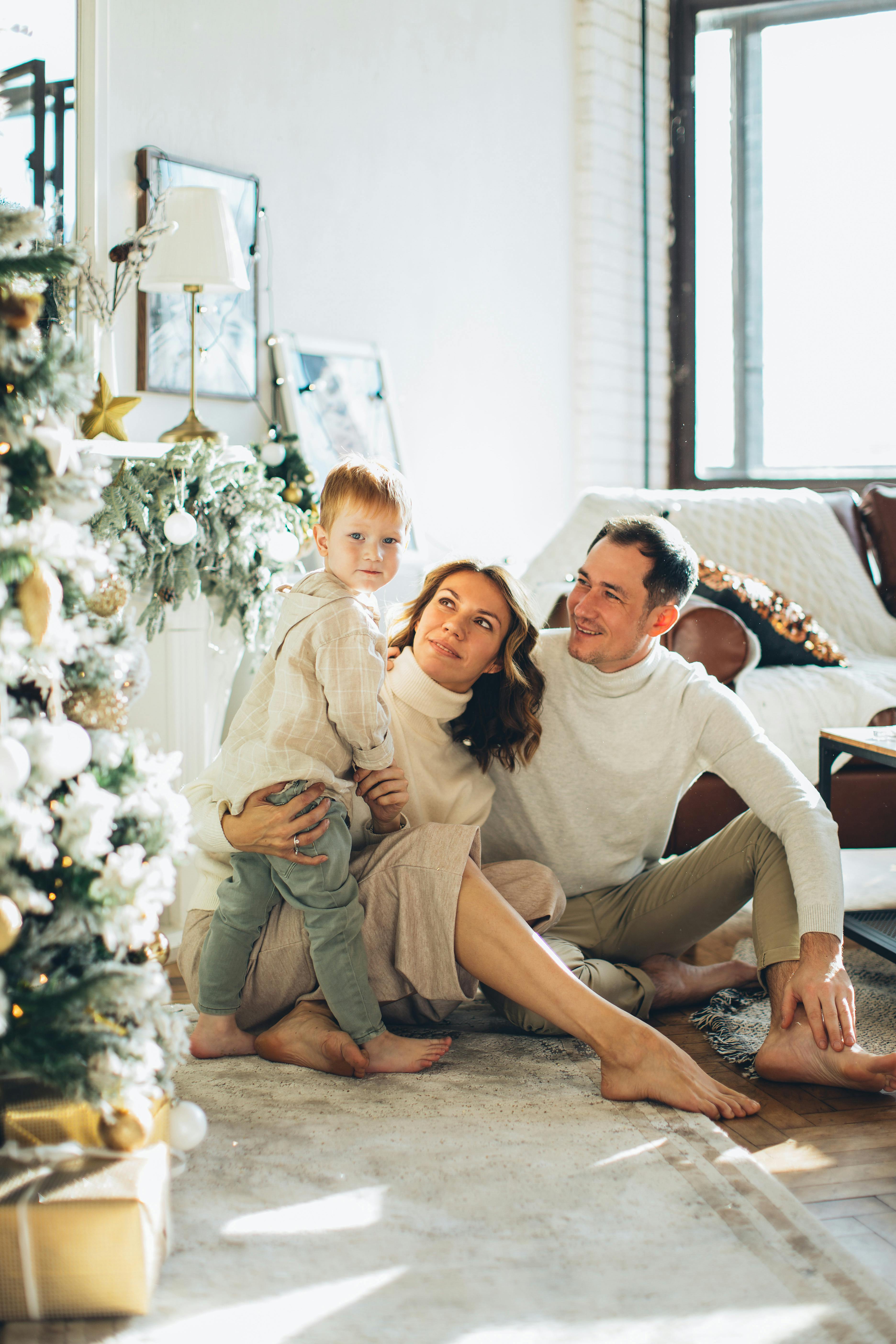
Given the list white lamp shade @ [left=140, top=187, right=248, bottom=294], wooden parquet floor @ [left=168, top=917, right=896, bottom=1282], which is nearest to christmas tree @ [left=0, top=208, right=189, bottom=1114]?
wooden parquet floor @ [left=168, top=917, right=896, bottom=1282]

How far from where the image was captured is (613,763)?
6.78 ft

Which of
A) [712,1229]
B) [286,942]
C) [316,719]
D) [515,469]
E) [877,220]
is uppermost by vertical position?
[877,220]

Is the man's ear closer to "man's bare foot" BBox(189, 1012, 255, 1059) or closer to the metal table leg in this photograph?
the metal table leg

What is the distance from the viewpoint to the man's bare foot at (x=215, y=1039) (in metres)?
1.82

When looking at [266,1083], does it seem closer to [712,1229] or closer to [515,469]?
[712,1229]

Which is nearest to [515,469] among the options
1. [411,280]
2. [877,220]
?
[411,280]

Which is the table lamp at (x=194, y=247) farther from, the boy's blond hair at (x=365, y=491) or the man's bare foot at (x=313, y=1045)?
the man's bare foot at (x=313, y=1045)

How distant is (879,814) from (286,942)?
1.59 metres

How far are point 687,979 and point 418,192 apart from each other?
121 inches

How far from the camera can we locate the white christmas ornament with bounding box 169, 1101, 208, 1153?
126 cm

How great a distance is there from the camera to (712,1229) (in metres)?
1.32

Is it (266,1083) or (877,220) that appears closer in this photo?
(266,1083)

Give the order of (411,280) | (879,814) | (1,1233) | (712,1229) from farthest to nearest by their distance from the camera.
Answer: (411,280)
(879,814)
(712,1229)
(1,1233)

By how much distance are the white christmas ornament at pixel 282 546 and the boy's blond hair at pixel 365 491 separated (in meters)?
0.65
